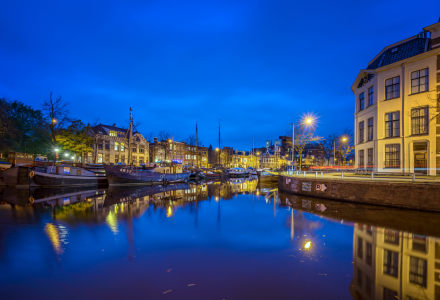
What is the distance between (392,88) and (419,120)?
158 inches

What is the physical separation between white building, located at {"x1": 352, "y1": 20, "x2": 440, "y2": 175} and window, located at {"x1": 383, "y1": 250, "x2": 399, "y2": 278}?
17.4 meters

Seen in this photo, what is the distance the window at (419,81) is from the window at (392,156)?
5380mm

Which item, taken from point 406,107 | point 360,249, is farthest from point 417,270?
point 406,107

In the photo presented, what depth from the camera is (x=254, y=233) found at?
10.6 meters

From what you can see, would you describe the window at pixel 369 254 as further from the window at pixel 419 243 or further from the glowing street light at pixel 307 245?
the glowing street light at pixel 307 245

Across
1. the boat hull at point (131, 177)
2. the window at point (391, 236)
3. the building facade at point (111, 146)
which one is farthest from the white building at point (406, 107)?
the building facade at point (111, 146)

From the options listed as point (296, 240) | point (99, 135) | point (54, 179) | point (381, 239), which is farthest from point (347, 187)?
point (99, 135)

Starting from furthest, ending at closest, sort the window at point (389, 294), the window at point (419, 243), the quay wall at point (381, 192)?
the quay wall at point (381, 192)
the window at point (419, 243)
the window at point (389, 294)

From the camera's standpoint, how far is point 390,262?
7.20 meters

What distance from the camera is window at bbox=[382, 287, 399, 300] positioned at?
522 cm

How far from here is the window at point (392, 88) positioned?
23.8 meters

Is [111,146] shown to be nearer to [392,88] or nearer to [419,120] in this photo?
[392,88]

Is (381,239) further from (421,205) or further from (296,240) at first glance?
(421,205)

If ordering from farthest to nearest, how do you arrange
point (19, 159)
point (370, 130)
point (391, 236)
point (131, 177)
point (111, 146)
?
1. point (111, 146)
2. point (131, 177)
3. point (19, 159)
4. point (370, 130)
5. point (391, 236)
